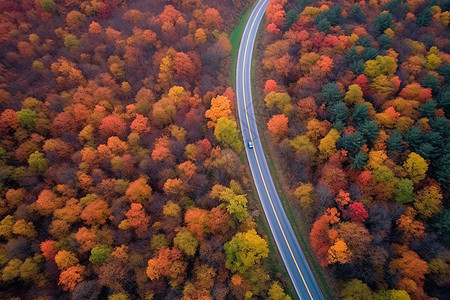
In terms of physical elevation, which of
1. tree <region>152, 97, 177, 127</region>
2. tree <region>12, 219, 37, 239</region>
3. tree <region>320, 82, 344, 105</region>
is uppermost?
tree <region>320, 82, 344, 105</region>

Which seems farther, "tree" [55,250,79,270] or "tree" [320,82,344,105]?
"tree" [320,82,344,105]

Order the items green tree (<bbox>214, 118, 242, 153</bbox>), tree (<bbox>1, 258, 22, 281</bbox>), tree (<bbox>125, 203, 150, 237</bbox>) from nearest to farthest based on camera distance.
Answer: tree (<bbox>1, 258, 22, 281</bbox>)
tree (<bbox>125, 203, 150, 237</bbox>)
green tree (<bbox>214, 118, 242, 153</bbox>)

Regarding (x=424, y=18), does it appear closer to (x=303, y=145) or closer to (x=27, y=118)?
(x=303, y=145)

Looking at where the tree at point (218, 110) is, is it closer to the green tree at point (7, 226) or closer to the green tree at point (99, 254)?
the green tree at point (99, 254)

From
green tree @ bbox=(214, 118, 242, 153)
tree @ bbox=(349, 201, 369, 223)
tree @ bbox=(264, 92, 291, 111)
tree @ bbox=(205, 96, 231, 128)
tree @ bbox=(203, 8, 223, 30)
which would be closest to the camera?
tree @ bbox=(349, 201, 369, 223)

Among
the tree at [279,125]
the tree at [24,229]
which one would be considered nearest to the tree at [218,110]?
the tree at [279,125]

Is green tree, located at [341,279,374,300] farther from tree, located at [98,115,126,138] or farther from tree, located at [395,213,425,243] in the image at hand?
tree, located at [98,115,126,138]

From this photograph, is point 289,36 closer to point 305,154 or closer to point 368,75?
point 368,75

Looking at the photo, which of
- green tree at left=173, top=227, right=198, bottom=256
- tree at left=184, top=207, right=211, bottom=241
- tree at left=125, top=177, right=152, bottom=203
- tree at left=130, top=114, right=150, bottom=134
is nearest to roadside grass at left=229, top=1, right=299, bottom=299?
tree at left=184, top=207, right=211, bottom=241
